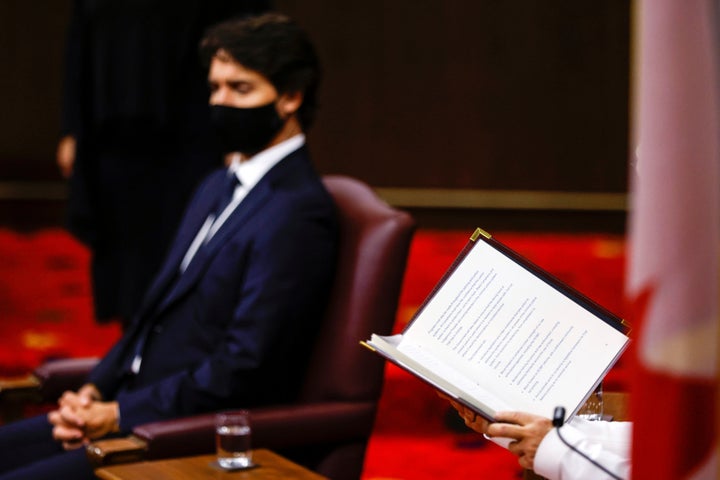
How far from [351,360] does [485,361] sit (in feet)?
2.19

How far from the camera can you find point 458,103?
612 centimetres

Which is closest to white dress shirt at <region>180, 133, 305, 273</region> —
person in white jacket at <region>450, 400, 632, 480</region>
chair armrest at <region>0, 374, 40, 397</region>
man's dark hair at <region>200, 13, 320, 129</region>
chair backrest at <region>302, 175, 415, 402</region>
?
man's dark hair at <region>200, 13, 320, 129</region>

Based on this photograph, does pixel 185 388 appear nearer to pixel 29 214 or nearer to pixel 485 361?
pixel 485 361

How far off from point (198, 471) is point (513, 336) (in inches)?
24.3

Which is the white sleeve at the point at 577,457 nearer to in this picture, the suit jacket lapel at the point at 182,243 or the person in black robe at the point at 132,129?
the suit jacket lapel at the point at 182,243

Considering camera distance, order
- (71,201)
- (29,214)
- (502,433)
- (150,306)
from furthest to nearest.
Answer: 1. (29,214)
2. (71,201)
3. (150,306)
4. (502,433)

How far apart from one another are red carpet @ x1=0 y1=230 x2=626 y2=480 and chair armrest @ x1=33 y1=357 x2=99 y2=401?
1.22m

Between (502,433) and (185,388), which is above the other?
(502,433)

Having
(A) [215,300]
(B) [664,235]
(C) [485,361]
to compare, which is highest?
(B) [664,235]

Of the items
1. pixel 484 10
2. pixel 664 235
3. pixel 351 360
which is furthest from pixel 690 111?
pixel 484 10

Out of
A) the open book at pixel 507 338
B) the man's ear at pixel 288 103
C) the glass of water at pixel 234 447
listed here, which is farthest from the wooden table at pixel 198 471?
the man's ear at pixel 288 103

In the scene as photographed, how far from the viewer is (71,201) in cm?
347

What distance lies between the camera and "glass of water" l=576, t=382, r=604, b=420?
5.32 ft

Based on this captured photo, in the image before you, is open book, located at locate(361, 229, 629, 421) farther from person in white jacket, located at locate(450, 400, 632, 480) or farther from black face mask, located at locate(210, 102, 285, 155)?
black face mask, located at locate(210, 102, 285, 155)
